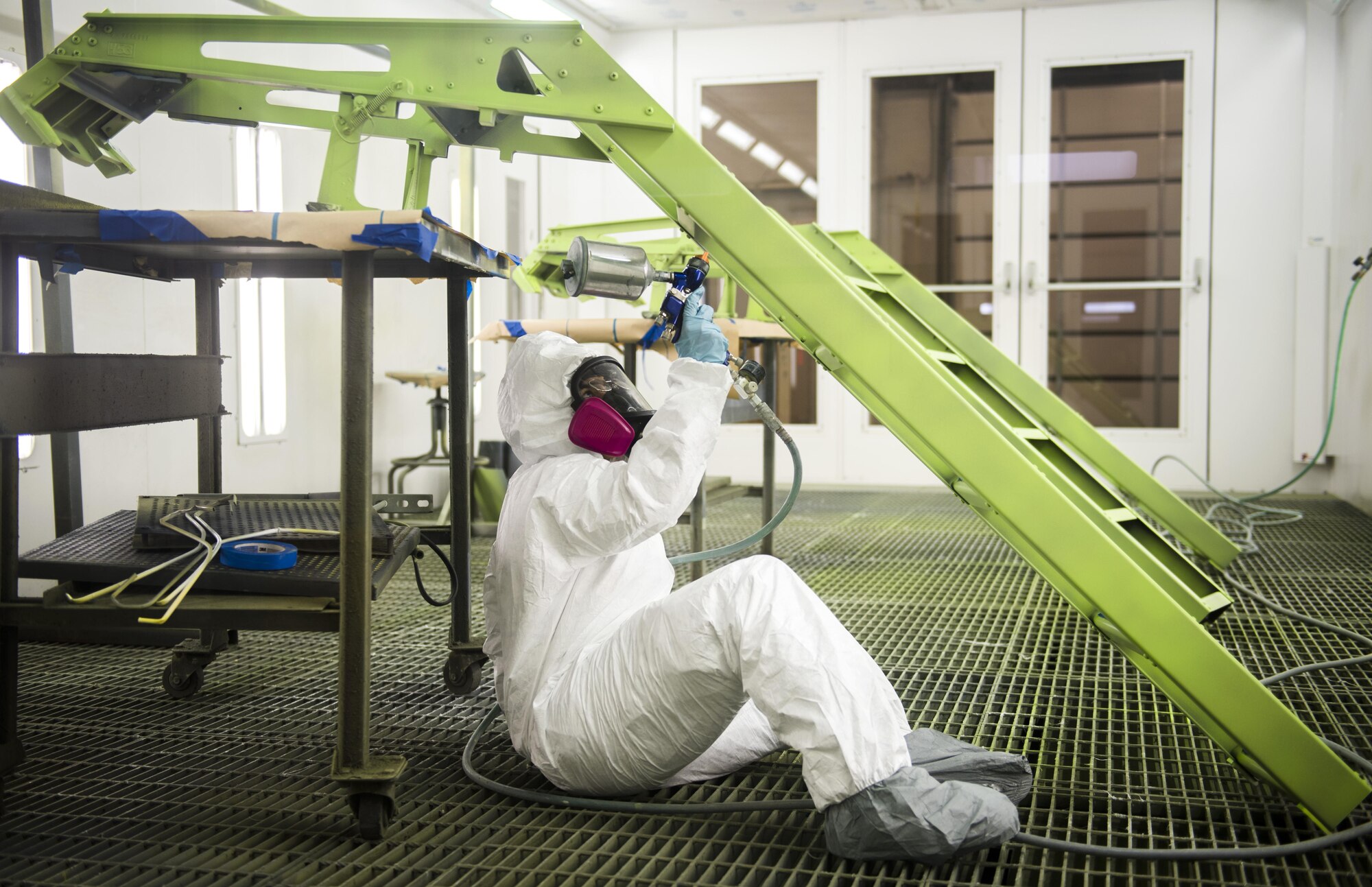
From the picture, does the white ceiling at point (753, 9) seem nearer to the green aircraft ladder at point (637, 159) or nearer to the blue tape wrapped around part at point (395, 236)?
the green aircraft ladder at point (637, 159)

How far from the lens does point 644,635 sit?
1535mm

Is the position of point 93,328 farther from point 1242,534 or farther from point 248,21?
point 1242,534

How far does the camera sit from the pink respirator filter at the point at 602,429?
1662mm

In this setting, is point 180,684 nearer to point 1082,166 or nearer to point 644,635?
point 644,635

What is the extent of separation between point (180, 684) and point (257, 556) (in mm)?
780

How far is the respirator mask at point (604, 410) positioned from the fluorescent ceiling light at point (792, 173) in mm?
4879

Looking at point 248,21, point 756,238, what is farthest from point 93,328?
point 756,238

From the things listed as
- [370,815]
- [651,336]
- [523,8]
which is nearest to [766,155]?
[523,8]

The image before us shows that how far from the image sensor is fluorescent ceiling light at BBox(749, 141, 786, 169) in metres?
6.39

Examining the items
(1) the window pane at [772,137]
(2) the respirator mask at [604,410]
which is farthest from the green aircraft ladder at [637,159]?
(1) the window pane at [772,137]

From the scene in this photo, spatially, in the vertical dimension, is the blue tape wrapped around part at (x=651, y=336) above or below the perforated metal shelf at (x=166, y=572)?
above

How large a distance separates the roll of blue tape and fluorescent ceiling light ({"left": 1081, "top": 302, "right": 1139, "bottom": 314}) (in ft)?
17.2

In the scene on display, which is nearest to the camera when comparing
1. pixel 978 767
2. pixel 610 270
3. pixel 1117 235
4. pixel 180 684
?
pixel 978 767

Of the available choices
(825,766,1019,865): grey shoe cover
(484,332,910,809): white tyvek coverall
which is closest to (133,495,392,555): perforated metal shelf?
(484,332,910,809): white tyvek coverall
